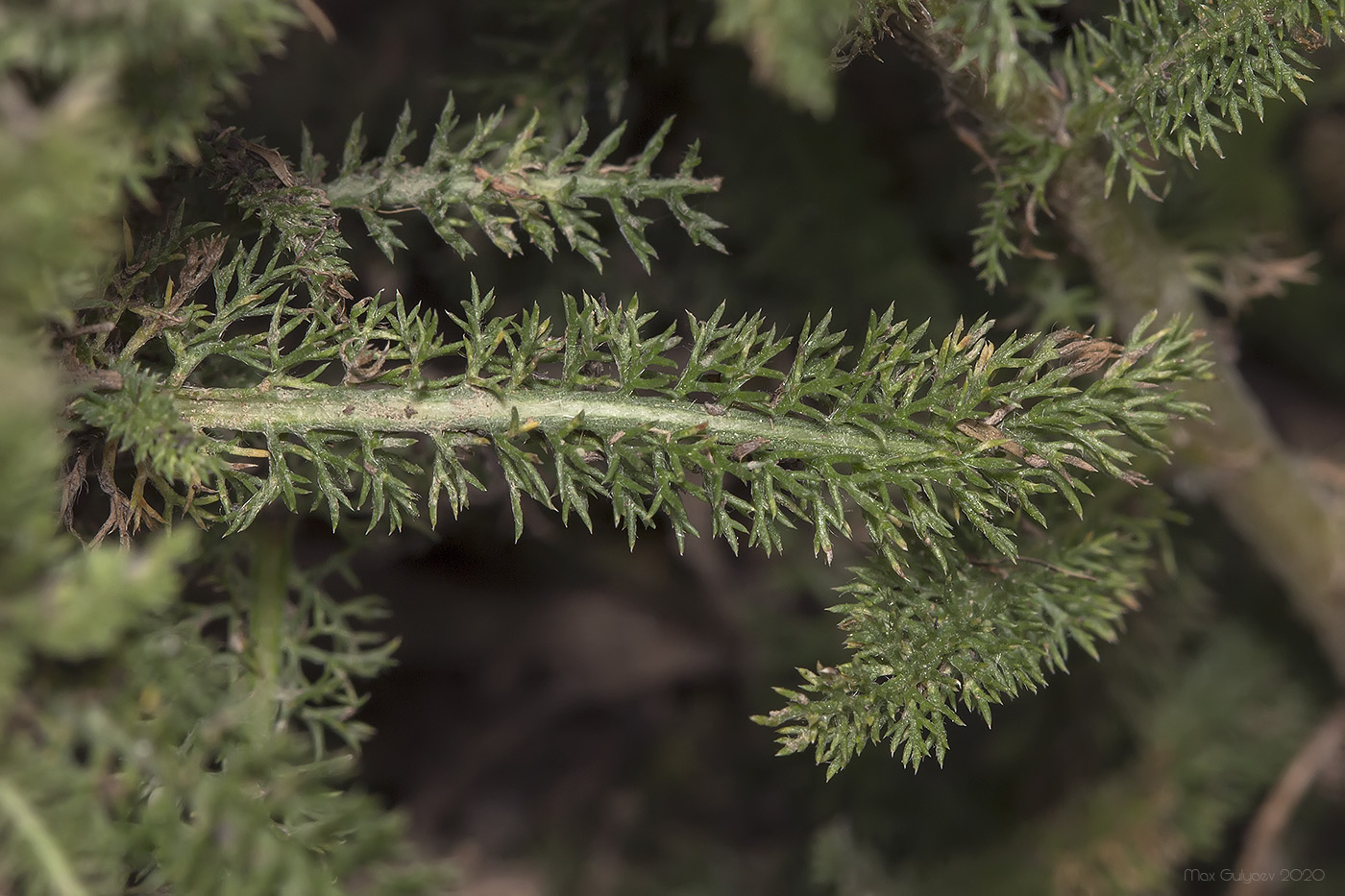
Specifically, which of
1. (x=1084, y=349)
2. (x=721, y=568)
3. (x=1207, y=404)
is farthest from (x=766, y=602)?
(x=1084, y=349)

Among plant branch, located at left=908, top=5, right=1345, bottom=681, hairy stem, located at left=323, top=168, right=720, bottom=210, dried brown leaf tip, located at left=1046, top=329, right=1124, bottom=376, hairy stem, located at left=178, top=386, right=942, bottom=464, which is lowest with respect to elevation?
hairy stem, located at left=178, top=386, right=942, bottom=464

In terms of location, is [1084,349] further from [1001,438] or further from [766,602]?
[766,602]

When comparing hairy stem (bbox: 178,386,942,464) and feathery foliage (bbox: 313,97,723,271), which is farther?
feathery foliage (bbox: 313,97,723,271)

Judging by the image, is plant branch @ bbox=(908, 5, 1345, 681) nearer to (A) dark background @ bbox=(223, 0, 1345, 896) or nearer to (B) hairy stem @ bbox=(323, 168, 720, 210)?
(A) dark background @ bbox=(223, 0, 1345, 896)

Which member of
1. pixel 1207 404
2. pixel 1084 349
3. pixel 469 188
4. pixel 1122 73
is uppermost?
pixel 1122 73

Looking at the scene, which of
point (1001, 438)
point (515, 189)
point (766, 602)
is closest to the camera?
point (1001, 438)

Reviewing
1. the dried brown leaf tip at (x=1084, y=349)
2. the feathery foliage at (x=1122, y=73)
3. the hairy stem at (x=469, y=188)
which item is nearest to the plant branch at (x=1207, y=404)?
the feathery foliage at (x=1122, y=73)

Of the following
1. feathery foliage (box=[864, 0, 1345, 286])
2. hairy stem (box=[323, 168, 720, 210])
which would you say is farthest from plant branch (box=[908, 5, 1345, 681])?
hairy stem (box=[323, 168, 720, 210])

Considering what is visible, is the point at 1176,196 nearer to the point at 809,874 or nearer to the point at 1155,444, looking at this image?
the point at 1155,444

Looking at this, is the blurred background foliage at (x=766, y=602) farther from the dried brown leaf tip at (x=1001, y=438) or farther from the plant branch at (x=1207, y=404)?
the dried brown leaf tip at (x=1001, y=438)
